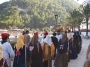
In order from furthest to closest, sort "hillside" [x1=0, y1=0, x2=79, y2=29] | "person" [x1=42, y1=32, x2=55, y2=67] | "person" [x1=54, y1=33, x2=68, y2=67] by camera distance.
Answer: "hillside" [x1=0, y1=0, x2=79, y2=29] < "person" [x1=54, y1=33, x2=68, y2=67] < "person" [x1=42, y1=32, x2=55, y2=67]

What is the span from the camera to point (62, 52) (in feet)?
26.8

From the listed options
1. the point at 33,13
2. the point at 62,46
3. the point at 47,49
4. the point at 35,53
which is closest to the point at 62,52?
the point at 62,46

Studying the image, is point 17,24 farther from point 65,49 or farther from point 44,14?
point 65,49

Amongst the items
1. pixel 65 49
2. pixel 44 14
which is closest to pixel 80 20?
pixel 65 49

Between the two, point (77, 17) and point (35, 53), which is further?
point (77, 17)

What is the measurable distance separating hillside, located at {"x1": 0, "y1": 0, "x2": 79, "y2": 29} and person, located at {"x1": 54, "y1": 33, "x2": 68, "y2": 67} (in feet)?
235

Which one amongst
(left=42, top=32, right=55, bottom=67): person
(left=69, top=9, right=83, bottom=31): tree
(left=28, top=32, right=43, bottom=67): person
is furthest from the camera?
(left=69, top=9, right=83, bottom=31): tree

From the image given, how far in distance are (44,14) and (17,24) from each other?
65.6 feet

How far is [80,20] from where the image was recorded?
145 ft

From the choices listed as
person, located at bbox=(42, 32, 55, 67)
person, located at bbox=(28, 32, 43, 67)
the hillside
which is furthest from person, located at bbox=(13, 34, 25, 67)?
the hillside

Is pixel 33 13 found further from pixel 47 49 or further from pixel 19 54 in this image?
pixel 19 54

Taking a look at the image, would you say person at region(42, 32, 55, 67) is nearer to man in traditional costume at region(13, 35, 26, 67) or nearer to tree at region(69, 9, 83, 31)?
man in traditional costume at region(13, 35, 26, 67)

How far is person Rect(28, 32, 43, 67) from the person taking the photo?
7.12 metres

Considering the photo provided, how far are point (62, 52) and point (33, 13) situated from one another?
98363 millimetres
